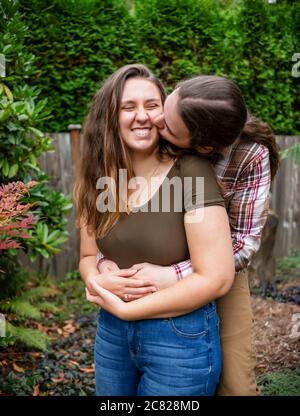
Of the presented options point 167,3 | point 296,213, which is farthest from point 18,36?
point 296,213

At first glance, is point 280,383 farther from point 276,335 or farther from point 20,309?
point 20,309

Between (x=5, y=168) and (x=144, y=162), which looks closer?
(x=144, y=162)

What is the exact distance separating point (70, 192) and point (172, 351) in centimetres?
411

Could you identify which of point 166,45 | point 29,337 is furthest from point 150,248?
point 166,45

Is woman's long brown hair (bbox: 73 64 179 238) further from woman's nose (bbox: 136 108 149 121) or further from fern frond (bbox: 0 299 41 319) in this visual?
fern frond (bbox: 0 299 41 319)

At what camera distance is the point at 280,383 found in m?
3.26

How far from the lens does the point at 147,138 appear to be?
194cm

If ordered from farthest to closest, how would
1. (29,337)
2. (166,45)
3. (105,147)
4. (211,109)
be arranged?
1. (166,45)
2. (29,337)
3. (105,147)
4. (211,109)

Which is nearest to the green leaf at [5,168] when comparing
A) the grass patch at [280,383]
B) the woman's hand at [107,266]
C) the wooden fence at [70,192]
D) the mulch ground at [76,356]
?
the mulch ground at [76,356]

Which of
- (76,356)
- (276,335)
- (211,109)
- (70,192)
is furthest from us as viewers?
(70,192)

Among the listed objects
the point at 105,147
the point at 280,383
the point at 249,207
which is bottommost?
the point at 280,383

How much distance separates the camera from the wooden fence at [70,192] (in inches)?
224

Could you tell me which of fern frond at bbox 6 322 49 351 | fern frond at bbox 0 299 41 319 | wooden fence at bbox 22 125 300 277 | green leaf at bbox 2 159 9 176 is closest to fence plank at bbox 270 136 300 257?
wooden fence at bbox 22 125 300 277

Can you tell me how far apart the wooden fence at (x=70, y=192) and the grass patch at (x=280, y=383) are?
3.04 metres
